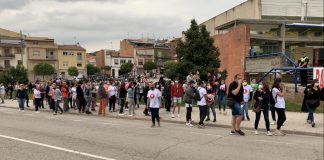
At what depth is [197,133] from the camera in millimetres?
12695

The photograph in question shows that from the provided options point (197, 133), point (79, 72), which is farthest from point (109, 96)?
point (79, 72)

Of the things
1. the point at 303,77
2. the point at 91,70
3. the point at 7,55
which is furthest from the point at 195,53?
the point at 91,70

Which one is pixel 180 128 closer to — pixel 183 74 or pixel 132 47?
pixel 183 74

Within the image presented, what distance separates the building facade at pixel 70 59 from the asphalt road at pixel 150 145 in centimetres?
7777

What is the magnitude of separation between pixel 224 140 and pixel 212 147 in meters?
1.27

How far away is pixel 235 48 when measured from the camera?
120ft

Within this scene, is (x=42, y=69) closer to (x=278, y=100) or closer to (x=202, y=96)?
(x=202, y=96)

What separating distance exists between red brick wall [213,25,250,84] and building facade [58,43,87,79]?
53802 mm

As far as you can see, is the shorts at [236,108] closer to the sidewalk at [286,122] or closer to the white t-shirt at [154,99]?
the sidewalk at [286,122]

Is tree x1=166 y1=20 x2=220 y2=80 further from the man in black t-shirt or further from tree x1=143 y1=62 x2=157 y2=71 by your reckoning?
tree x1=143 y1=62 x2=157 y2=71

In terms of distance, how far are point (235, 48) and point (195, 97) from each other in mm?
23193

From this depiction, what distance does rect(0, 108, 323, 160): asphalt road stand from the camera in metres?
8.91

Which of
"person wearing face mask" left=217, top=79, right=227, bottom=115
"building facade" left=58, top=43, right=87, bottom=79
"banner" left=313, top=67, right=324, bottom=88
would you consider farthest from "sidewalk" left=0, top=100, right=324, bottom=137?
"building facade" left=58, top=43, right=87, bottom=79

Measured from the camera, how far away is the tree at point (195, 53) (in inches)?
1201
